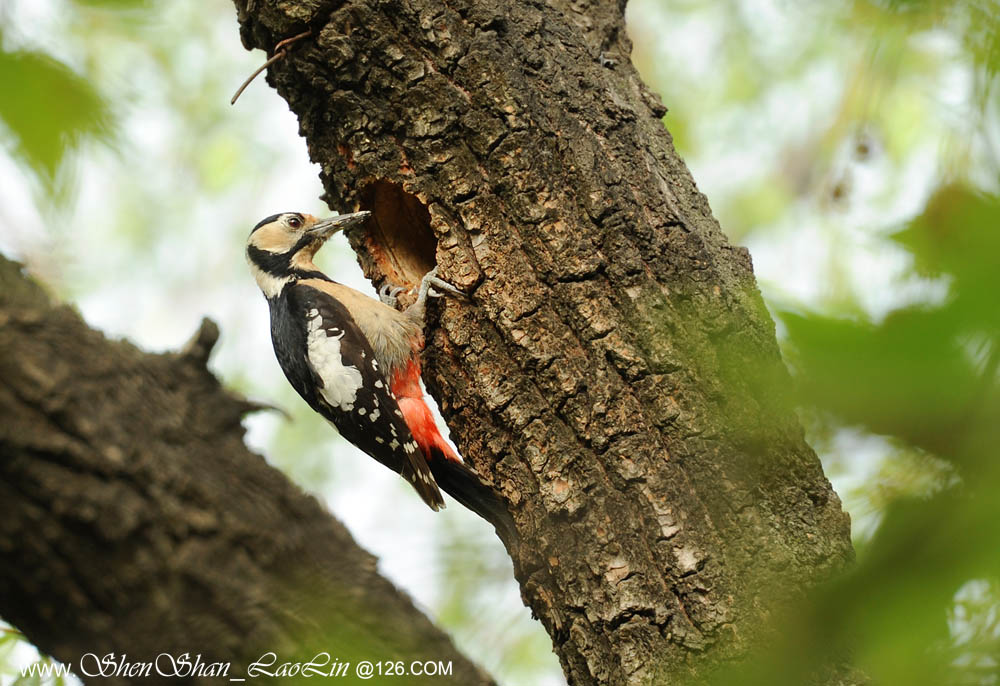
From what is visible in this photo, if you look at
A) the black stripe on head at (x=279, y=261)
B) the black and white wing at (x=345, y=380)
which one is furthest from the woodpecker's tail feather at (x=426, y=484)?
the black stripe on head at (x=279, y=261)

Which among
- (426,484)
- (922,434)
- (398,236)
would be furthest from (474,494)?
(922,434)

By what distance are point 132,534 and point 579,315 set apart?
1421 millimetres

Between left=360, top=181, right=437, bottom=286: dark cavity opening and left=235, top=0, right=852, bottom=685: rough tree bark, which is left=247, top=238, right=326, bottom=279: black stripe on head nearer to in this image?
left=360, top=181, right=437, bottom=286: dark cavity opening

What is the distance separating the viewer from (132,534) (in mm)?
1634

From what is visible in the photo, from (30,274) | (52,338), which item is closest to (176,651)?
(52,338)

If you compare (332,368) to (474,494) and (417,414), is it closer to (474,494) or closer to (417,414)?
(417,414)

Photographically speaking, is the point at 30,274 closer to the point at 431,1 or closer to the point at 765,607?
the point at 431,1

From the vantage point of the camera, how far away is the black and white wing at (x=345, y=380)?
3.74 m

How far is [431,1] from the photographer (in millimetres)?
2693

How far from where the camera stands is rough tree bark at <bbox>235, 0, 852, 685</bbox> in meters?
2.29

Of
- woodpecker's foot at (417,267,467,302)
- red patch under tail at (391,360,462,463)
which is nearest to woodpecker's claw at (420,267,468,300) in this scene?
woodpecker's foot at (417,267,467,302)

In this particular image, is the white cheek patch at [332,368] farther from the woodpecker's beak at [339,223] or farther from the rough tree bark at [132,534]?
the rough tree bark at [132,534]

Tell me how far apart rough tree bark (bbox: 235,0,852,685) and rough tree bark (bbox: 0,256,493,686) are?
80 cm

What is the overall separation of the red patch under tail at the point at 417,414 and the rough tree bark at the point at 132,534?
1772mm
